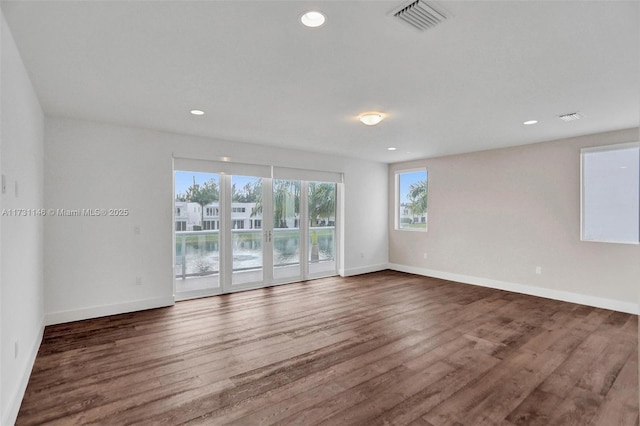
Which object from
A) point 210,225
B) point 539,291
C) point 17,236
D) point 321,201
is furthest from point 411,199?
point 17,236

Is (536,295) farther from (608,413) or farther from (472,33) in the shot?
(472,33)

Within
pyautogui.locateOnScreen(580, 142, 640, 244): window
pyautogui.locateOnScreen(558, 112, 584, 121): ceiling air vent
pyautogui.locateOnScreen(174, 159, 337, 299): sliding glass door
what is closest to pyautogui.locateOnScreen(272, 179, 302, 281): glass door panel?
pyautogui.locateOnScreen(174, 159, 337, 299): sliding glass door

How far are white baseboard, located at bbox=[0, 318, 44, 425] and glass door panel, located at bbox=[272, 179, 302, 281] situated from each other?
3.59 m

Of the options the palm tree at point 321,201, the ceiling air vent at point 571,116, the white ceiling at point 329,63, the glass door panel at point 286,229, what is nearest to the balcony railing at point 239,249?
the glass door panel at point 286,229

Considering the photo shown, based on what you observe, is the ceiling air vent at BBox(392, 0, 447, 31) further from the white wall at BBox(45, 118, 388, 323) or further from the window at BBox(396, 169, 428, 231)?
the window at BBox(396, 169, 428, 231)

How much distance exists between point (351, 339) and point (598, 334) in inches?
113

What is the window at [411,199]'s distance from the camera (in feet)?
23.7

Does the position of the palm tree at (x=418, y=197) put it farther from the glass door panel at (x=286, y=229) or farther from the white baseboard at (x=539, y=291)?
the glass door panel at (x=286, y=229)

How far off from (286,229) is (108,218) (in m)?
2.93

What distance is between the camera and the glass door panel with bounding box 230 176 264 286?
559cm

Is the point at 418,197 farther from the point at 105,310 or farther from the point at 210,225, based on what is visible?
the point at 105,310

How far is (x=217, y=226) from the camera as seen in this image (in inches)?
213

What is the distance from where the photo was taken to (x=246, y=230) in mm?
5719

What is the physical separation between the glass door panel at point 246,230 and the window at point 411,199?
11.7ft
